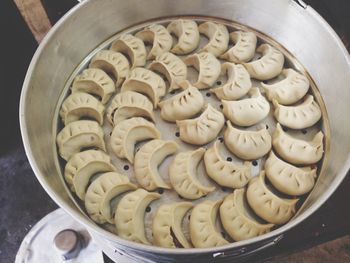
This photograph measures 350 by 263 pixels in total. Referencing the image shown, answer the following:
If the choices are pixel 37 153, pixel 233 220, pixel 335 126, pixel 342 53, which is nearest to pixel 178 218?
pixel 233 220

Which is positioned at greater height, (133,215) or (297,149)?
(297,149)

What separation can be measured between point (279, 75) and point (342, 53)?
0.79 ft

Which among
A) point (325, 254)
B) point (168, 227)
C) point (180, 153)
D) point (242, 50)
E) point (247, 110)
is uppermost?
point (242, 50)

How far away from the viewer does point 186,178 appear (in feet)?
3.68

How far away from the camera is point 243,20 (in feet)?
4.69

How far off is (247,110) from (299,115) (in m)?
0.17

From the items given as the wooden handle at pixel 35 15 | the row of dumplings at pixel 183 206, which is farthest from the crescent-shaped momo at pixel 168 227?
the wooden handle at pixel 35 15

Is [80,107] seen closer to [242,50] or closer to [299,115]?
[242,50]

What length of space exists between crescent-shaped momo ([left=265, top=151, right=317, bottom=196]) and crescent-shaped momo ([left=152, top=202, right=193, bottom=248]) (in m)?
0.29

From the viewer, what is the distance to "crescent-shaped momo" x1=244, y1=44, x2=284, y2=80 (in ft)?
4.33

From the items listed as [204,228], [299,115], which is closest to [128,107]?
[204,228]

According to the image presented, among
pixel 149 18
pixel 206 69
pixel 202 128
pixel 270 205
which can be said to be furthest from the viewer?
pixel 149 18

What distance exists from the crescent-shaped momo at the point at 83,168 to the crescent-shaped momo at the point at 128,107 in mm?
143

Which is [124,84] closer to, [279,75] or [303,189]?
[279,75]
